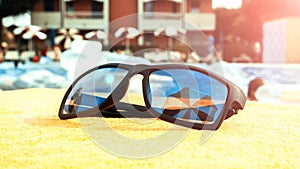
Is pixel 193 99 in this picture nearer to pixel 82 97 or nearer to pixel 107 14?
pixel 82 97

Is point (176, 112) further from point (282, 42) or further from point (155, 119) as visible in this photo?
point (282, 42)

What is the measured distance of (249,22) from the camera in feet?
61.1

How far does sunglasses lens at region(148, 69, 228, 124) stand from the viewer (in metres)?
1.15

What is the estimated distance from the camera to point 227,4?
17.3m

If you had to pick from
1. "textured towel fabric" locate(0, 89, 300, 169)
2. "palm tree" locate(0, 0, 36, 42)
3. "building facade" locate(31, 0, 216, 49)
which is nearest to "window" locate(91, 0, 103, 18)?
"building facade" locate(31, 0, 216, 49)

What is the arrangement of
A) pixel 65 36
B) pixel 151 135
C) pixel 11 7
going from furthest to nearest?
pixel 65 36, pixel 11 7, pixel 151 135

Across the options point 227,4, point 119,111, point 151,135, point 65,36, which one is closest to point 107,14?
point 65,36

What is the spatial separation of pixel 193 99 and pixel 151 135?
17.2 inches

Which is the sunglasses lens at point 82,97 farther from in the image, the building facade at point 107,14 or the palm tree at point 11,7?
the building facade at point 107,14

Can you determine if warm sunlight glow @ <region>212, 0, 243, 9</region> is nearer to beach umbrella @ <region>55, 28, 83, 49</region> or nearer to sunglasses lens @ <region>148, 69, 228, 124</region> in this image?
beach umbrella @ <region>55, 28, 83, 49</region>

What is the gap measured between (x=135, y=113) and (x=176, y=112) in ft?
0.48

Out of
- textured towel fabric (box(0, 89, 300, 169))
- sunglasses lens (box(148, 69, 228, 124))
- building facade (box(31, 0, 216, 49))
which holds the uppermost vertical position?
building facade (box(31, 0, 216, 49))

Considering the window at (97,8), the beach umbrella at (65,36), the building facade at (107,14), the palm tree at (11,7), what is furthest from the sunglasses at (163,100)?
the window at (97,8)

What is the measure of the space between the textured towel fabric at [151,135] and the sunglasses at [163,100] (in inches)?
1.8
